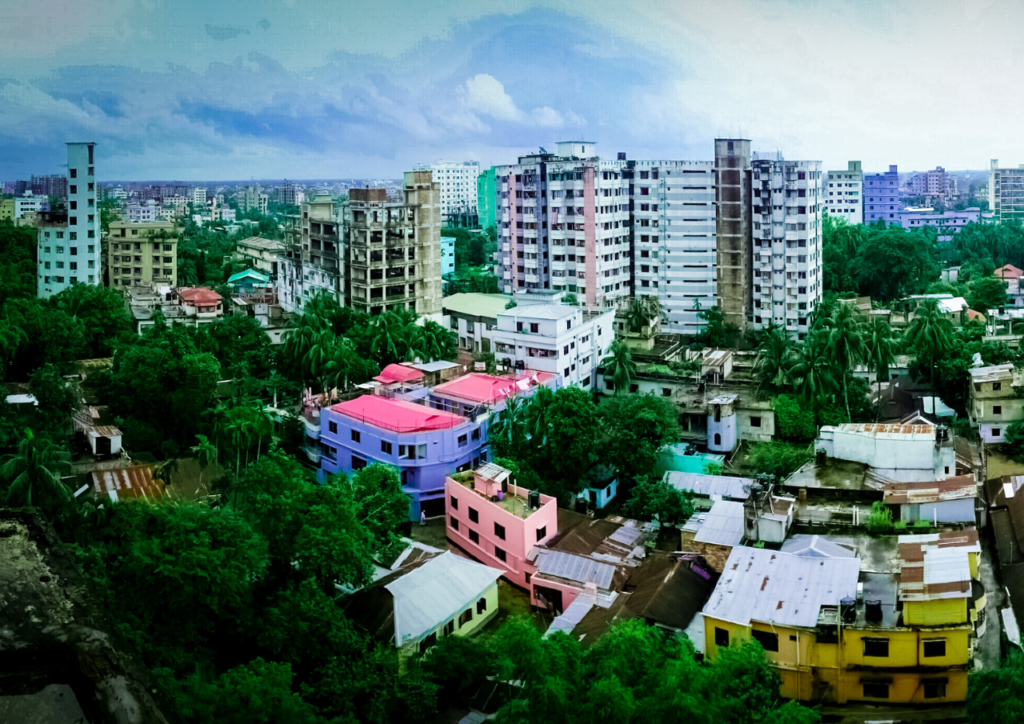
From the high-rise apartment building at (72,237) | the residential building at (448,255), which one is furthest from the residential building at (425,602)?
the residential building at (448,255)

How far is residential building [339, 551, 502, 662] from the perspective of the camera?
23.1 ft

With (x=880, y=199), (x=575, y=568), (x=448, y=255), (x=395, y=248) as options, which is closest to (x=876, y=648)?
(x=575, y=568)

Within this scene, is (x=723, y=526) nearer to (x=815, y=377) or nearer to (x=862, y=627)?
(x=862, y=627)

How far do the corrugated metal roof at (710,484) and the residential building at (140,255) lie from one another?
45.5 ft

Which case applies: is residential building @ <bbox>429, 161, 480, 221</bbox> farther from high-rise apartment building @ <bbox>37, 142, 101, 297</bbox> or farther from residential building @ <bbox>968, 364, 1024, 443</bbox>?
residential building @ <bbox>968, 364, 1024, 443</bbox>

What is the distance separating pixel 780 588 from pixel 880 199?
3554 cm

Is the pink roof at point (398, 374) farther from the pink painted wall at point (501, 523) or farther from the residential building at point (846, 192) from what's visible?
Answer: the residential building at point (846, 192)

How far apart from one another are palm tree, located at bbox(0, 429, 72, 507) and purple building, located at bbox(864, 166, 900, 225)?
35.1 metres

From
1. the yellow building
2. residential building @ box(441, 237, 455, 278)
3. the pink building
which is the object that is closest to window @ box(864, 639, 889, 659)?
the yellow building

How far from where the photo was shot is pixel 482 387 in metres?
11.4

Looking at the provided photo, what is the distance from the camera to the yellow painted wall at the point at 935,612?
594 centimetres

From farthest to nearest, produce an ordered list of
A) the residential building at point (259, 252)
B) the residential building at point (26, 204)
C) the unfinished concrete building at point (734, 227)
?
the residential building at point (26, 204) < the residential building at point (259, 252) < the unfinished concrete building at point (734, 227)

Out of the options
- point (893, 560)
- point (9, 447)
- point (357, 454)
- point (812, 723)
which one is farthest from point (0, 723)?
point (357, 454)

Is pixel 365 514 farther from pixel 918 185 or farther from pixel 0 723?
pixel 918 185
